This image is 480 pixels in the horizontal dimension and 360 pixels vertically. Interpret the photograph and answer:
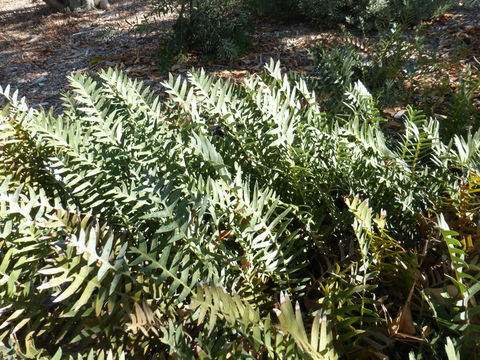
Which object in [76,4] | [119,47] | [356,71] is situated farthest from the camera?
[76,4]

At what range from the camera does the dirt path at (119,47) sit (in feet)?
13.0

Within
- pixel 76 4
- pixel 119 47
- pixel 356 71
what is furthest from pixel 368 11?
pixel 76 4

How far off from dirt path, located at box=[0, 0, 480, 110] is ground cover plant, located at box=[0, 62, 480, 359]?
2252 millimetres

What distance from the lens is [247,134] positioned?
1.34m

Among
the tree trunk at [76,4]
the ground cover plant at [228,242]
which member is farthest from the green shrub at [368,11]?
the tree trunk at [76,4]

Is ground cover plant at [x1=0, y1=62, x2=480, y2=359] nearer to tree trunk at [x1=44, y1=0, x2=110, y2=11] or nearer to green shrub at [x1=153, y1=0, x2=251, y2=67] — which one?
green shrub at [x1=153, y1=0, x2=251, y2=67]

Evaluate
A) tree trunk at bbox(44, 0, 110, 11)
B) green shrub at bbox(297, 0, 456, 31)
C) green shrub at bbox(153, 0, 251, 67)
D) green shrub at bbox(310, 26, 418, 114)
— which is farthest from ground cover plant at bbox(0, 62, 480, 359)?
tree trunk at bbox(44, 0, 110, 11)

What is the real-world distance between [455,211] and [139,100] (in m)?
1.03

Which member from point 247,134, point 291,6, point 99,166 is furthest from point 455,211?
point 291,6

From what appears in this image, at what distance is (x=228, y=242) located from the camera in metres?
1.27

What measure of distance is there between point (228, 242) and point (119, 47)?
4186mm

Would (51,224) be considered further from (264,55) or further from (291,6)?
(291,6)

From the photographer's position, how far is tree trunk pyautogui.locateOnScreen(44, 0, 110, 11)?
6.34m

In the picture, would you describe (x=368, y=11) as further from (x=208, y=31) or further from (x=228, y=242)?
(x=228, y=242)
